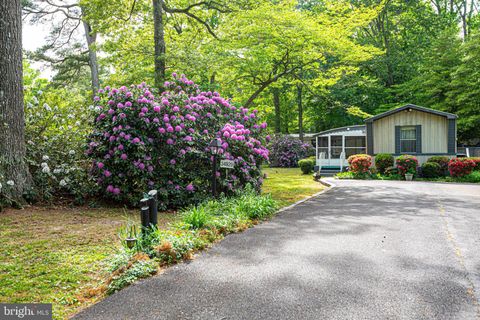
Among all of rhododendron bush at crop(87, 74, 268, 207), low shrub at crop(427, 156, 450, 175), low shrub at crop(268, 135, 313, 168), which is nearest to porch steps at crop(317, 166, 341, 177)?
low shrub at crop(427, 156, 450, 175)

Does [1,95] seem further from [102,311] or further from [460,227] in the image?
[460,227]

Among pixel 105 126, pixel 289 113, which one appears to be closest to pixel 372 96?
pixel 289 113

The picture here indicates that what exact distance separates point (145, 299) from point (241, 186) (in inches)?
201

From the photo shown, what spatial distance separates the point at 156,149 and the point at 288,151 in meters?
18.8

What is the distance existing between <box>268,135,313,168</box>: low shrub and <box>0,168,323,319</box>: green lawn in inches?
763

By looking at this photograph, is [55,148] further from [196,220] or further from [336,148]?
[336,148]

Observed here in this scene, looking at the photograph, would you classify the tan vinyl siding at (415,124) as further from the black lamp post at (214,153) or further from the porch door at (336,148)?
the black lamp post at (214,153)

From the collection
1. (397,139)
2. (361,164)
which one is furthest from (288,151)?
(361,164)

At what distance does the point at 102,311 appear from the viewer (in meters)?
2.61

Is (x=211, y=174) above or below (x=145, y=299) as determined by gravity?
above

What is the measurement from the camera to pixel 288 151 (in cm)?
2498

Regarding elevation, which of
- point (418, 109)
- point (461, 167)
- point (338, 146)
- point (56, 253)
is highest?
point (418, 109)

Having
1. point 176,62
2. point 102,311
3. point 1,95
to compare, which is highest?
point 176,62

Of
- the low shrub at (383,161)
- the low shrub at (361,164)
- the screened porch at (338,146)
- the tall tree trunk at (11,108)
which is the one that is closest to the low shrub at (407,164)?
the low shrub at (383,161)
